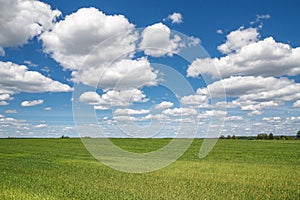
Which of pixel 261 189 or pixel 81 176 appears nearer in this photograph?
pixel 261 189

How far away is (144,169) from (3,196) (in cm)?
989

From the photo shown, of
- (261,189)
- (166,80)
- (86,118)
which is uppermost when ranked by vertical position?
(166,80)

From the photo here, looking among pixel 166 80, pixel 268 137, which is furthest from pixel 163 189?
pixel 268 137

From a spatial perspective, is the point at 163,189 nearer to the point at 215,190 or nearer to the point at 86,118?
the point at 215,190

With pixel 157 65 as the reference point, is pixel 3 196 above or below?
below

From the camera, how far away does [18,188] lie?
14.3 meters

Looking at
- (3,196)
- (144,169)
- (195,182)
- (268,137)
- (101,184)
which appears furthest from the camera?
(268,137)

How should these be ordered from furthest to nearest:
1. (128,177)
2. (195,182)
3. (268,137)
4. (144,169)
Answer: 1. (268,137)
2. (144,169)
3. (128,177)
4. (195,182)

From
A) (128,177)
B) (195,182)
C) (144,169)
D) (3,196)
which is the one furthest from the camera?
(144,169)

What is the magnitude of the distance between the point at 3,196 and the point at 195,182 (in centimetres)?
840

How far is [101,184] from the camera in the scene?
15.2 metres

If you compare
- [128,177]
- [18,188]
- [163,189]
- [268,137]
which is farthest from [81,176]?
[268,137]

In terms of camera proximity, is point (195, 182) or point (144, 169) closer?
point (195, 182)

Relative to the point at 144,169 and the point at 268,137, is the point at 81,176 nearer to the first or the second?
the point at 144,169
